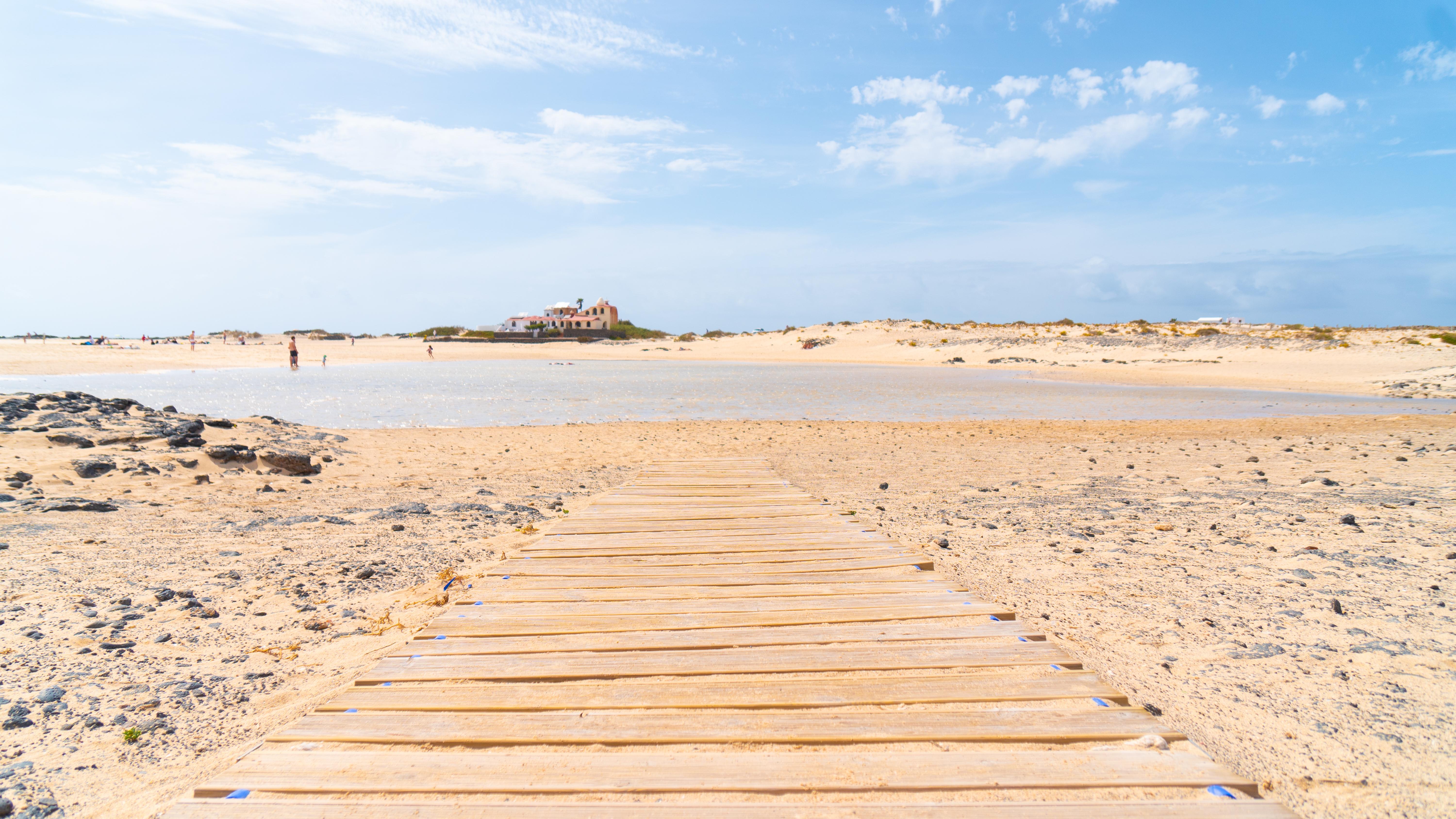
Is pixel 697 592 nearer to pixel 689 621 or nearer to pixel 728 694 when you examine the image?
pixel 689 621

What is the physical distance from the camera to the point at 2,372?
30.3m

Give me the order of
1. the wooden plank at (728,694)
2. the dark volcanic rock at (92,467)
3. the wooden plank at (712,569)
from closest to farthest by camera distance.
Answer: the wooden plank at (728,694)
the wooden plank at (712,569)
the dark volcanic rock at (92,467)

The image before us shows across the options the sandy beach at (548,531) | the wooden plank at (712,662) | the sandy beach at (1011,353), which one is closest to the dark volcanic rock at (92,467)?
the sandy beach at (548,531)

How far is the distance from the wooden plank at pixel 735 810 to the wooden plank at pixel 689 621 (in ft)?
4.38

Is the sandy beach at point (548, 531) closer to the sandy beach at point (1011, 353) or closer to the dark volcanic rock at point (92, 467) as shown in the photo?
the dark volcanic rock at point (92, 467)

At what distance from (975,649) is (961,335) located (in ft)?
183

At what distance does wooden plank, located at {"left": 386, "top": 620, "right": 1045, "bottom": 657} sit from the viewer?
11.4 feet

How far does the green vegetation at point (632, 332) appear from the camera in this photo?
88375 mm

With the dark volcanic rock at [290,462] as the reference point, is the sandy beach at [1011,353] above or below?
above

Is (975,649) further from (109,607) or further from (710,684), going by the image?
(109,607)

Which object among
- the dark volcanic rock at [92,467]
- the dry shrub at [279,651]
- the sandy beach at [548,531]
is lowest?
the dry shrub at [279,651]

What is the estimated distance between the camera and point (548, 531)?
5902 mm

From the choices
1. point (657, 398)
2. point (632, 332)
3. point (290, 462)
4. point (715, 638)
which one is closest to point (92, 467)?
point (290, 462)

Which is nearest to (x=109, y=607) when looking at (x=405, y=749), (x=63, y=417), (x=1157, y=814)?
(x=405, y=749)
